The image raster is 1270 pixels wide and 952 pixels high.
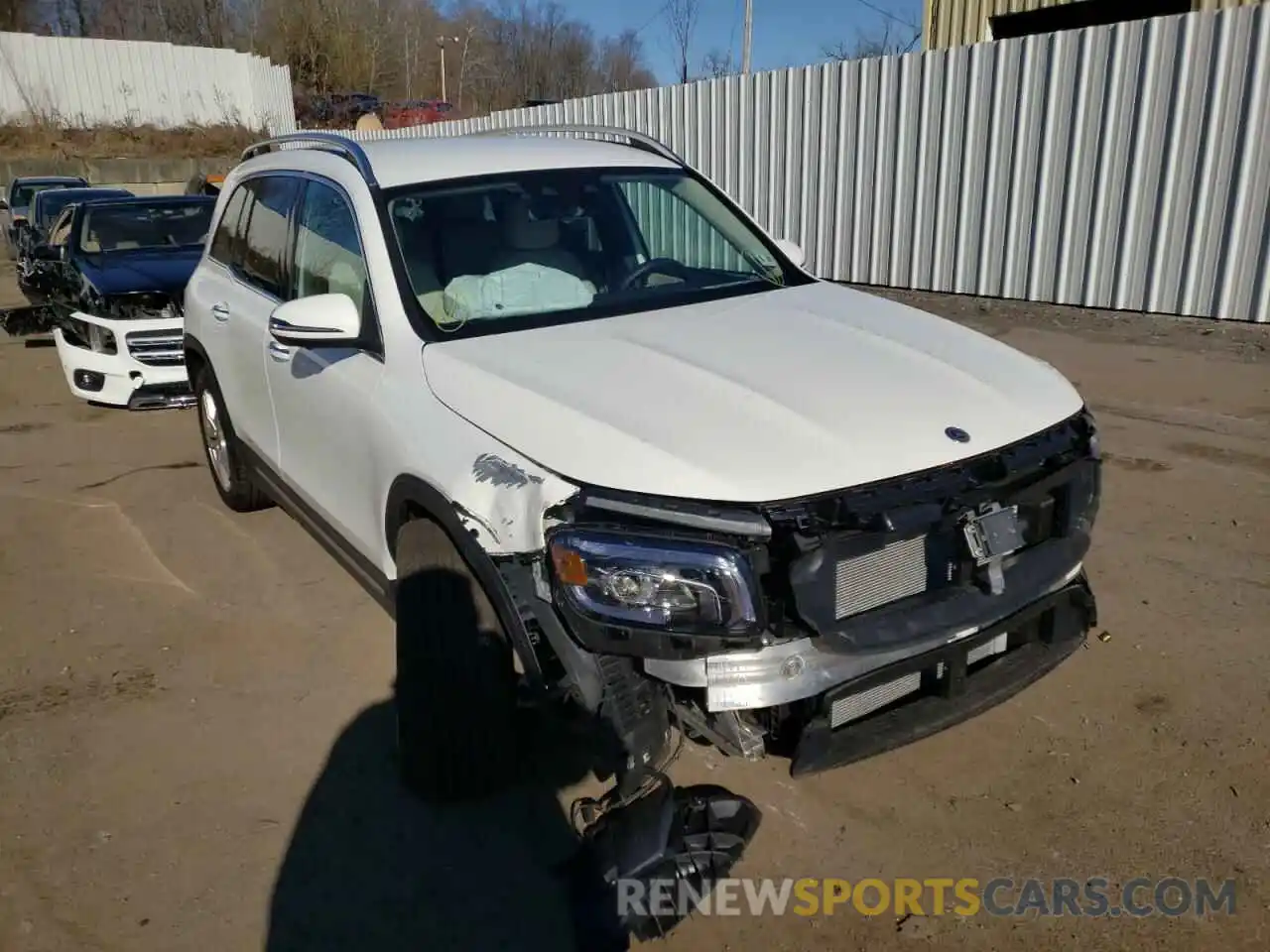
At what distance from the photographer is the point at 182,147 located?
3341 centimetres

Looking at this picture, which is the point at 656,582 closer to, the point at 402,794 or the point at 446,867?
the point at 446,867

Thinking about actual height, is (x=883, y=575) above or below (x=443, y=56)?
below

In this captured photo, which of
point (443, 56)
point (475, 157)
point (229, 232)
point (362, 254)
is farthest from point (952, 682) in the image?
point (443, 56)

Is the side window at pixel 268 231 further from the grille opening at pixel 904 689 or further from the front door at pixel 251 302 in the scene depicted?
the grille opening at pixel 904 689

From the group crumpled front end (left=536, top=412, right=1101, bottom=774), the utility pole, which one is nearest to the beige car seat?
crumpled front end (left=536, top=412, right=1101, bottom=774)

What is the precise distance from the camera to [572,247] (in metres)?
3.75

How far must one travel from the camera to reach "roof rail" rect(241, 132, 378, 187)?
11.9 ft

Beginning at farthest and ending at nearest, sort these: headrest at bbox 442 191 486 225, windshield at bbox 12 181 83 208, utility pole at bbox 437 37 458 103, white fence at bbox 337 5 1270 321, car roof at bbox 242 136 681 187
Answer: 1. utility pole at bbox 437 37 458 103
2. windshield at bbox 12 181 83 208
3. white fence at bbox 337 5 1270 321
4. car roof at bbox 242 136 681 187
5. headrest at bbox 442 191 486 225

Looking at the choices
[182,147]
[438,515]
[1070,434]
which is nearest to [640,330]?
[438,515]

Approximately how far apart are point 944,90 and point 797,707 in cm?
886

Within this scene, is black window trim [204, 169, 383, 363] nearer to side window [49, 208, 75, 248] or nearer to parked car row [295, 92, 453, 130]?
side window [49, 208, 75, 248]

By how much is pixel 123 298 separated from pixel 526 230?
5172 mm

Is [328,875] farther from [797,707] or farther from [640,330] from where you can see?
[640,330]

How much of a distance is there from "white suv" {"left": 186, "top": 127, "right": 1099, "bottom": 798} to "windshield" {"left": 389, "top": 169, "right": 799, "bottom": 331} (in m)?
0.01
